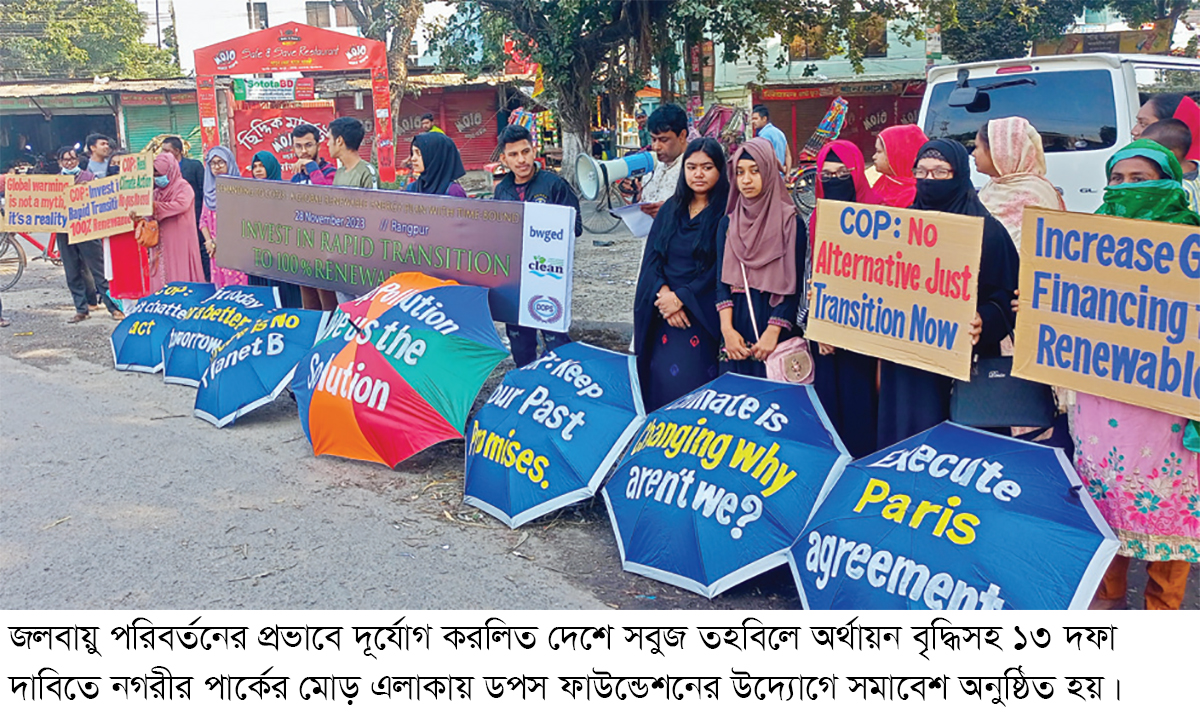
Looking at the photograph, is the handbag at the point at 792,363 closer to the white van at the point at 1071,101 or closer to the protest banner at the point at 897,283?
the protest banner at the point at 897,283

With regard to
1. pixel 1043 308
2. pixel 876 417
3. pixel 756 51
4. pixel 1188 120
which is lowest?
pixel 876 417

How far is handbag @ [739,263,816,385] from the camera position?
176 inches

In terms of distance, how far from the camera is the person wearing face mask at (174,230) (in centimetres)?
908

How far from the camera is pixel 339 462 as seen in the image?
5660mm

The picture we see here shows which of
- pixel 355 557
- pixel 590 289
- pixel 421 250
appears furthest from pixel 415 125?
pixel 355 557

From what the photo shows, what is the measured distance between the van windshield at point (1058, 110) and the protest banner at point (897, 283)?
13.7 feet

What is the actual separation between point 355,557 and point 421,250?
2520 mm

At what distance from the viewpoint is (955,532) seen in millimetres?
3193

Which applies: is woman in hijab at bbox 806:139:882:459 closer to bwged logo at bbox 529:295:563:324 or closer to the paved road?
the paved road

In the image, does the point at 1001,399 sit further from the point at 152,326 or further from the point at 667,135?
the point at 152,326

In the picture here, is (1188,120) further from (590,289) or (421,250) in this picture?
(590,289)

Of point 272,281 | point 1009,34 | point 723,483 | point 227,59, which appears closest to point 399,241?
point 272,281

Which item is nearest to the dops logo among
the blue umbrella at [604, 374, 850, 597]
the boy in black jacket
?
the boy in black jacket

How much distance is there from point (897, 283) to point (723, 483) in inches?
39.4
